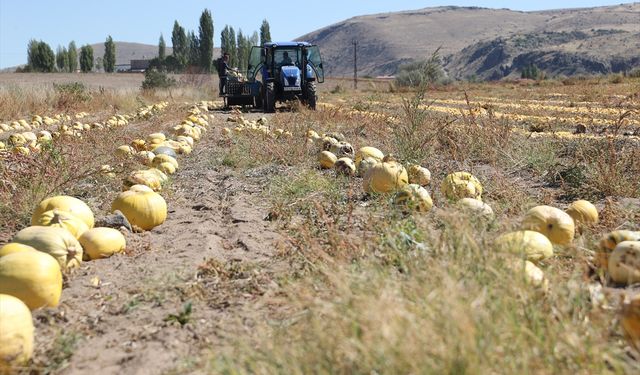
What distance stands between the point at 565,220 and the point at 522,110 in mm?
15001

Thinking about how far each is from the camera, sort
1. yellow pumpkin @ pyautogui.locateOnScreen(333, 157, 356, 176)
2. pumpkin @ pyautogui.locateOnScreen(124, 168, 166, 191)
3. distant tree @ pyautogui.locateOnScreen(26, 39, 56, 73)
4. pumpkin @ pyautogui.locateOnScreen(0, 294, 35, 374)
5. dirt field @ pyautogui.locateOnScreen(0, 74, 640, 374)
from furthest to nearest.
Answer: distant tree @ pyautogui.locateOnScreen(26, 39, 56, 73)
yellow pumpkin @ pyautogui.locateOnScreen(333, 157, 356, 176)
pumpkin @ pyautogui.locateOnScreen(124, 168, 166, 191)
pumpkin @ pyautogui.locateOnScreen(0, 294, 35, 374)
dirt field @ pyautogui.locateOnScreen(0, 74, 640, 374)

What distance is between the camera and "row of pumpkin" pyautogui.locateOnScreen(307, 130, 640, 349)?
113 inches

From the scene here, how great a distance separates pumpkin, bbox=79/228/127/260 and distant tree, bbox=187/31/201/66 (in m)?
75.5

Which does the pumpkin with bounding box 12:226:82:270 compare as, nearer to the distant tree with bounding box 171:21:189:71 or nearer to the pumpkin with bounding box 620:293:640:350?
the pumpkin with bounding box 620:293:640:350

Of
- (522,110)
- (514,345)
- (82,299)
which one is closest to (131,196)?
(82,299)

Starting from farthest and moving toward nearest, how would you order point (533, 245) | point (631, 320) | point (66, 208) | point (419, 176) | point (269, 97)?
point (269, 97) < point (419, 176) < point (66, 208) < point (533, 245) < point (631, 320)

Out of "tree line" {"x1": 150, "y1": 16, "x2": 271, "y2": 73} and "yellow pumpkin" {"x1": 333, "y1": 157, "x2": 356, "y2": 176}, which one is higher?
"tree line" {"x1": 150, "y1": 16, "x2": 271, "y2": 73}

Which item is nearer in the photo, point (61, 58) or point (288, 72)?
point (288, 72)

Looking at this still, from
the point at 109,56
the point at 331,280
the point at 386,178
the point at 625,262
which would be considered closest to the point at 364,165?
the point at 386,178

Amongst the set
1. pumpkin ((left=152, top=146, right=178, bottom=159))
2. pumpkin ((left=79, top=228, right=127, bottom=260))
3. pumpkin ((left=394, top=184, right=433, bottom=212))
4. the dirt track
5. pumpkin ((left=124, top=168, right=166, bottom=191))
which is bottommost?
the dirt track

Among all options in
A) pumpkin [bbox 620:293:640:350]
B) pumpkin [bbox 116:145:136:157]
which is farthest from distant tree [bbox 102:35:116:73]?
pumpkin [bbox 620:293:640:350]

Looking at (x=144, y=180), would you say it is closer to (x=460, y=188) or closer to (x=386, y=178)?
(x=386, y=178)

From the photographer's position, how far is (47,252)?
3.84m

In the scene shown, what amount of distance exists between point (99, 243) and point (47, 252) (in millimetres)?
504
